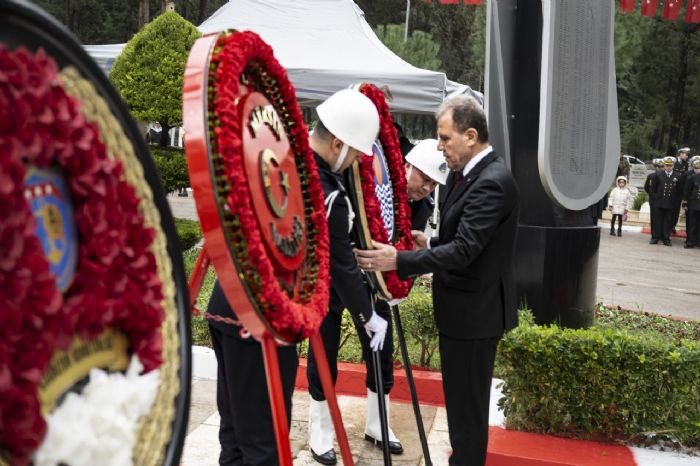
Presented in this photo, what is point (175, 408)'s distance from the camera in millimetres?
1436

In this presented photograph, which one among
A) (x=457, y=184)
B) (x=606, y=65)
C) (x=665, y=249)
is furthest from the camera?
(x=665, y=249)

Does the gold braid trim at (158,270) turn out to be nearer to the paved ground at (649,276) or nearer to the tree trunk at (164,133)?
the paved ground at (649,276)

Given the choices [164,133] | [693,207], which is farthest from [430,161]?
[693,207]

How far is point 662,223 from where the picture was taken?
56.0 feet

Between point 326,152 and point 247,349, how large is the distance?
886 mm

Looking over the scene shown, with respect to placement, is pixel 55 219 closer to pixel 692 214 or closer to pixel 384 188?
pixel 384 188

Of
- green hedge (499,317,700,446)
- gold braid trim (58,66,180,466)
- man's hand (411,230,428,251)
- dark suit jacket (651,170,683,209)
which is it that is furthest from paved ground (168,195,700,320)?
gold braid trim (58,66,180,466)

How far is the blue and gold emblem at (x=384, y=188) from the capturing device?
3.67 meters

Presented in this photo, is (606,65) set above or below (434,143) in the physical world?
above

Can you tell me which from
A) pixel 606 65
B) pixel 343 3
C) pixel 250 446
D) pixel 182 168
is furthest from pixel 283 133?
pixel 343 3

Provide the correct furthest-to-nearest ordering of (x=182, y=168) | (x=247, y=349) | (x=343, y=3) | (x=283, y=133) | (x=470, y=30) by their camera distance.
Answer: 1. (x=470, y=30)
2. (x=343, y=3)
3. (x=182, y=168)
4. (x=247, y=349)
5. (x=283, y=133)

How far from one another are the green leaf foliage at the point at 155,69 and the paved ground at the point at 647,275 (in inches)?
235

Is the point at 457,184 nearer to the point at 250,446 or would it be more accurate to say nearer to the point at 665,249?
the point at 250,446

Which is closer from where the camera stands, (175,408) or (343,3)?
(175,408)
